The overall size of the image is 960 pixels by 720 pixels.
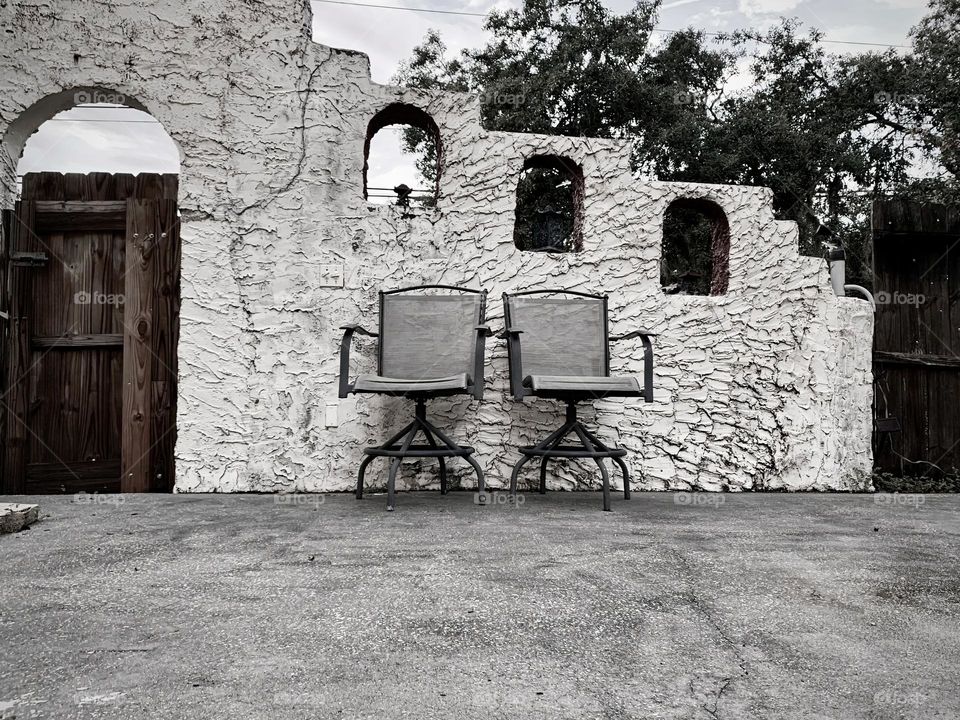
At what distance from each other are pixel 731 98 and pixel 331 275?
10793 millimetres

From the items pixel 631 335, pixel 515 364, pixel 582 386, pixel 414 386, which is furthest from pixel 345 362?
pixel 631 335

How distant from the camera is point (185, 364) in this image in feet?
10.7

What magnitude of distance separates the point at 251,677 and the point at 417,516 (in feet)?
4.84

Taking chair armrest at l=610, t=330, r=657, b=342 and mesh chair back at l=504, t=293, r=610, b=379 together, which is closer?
chair armrest at l=610, t=330, r=657, b=342

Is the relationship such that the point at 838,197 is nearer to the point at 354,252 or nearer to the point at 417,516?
the point at 354,252

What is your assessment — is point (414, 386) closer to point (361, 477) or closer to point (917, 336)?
point (361, 477)
